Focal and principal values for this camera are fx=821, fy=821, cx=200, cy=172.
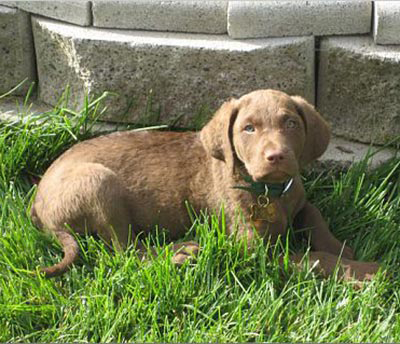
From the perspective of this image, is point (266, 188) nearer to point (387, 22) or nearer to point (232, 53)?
point (232, 53)

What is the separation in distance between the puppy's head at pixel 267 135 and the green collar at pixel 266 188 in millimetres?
134

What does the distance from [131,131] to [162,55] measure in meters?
0.50

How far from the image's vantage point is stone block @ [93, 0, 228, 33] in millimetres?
4965

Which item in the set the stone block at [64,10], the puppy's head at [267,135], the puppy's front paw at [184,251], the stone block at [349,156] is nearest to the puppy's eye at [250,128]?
the puppy's head at [267,135]

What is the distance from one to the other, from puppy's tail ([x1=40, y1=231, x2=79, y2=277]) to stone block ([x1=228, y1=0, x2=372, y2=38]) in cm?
160

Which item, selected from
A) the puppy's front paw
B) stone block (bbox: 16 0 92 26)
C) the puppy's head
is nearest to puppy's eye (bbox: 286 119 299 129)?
the puppy's head

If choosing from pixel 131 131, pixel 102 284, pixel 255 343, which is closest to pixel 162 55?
pixel 131 131

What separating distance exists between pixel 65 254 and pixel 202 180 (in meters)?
0.90

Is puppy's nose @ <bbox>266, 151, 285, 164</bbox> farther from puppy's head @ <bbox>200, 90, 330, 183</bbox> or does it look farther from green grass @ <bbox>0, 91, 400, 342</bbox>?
green grass @ <bbox>0, 91, 400, 342</bbox>

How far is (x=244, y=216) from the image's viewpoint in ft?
14.6

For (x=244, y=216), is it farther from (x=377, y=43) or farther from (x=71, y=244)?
(x=377, y=43)

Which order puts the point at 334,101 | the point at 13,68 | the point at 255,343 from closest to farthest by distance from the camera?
1. the point at 255,343
2. the point at 334,101
3. the point at 13,68

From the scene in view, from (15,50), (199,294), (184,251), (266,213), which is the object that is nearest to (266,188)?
(266,213)

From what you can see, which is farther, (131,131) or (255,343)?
(131,131)
